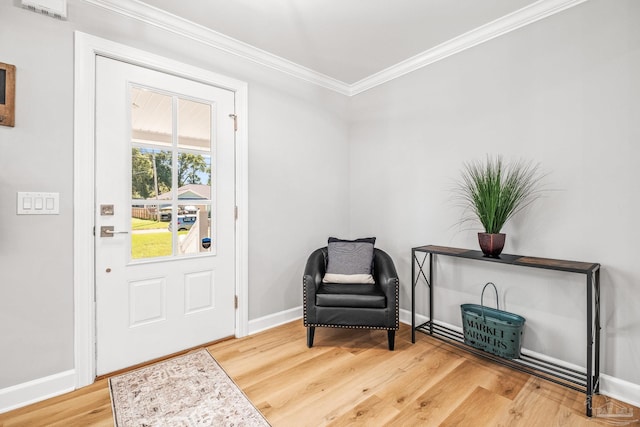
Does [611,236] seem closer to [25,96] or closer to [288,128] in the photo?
[288,128]

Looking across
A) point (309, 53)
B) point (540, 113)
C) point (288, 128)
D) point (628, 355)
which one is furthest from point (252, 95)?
point (628, 355)

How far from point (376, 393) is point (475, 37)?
270cm

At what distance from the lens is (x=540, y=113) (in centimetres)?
208

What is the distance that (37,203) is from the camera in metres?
1.74

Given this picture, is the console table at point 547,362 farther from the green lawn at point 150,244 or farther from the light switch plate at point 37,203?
the light switch plate at point 37,203

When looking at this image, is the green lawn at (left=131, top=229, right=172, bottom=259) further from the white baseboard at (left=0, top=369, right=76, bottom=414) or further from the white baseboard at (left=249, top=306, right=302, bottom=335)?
the white baseboard at (left=249, top=306, right=302, bottom=335)

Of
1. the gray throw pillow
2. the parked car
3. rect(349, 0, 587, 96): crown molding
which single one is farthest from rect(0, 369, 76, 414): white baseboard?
rect(349, 0, 587, 96): crown molding

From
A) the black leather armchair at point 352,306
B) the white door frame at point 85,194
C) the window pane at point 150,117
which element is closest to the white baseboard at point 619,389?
the black leather armchair at point 352,306

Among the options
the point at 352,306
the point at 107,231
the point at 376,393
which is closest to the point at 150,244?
the point at 107,231

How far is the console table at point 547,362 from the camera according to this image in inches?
63.7

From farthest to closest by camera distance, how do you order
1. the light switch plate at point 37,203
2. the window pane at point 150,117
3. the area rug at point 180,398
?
the window pane at point 150,117
the light switch plate at point 37,203
the area rug at point 180,398

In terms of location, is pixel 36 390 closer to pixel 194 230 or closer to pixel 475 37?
pixel 194 230

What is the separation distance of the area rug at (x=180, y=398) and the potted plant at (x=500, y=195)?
1810 millimetres

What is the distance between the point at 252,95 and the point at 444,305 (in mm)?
2539
